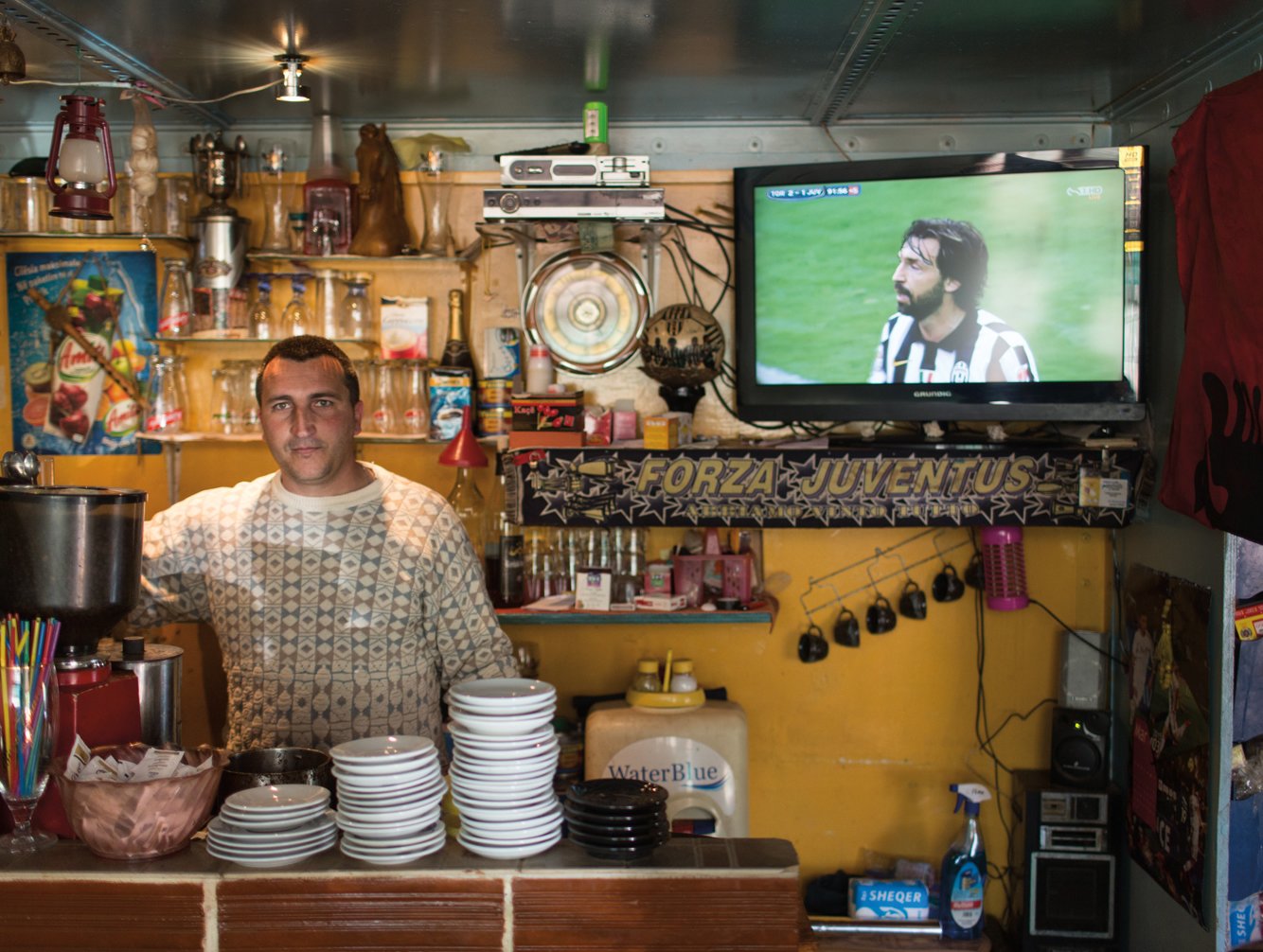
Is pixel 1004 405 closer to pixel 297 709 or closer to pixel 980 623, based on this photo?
pixel 980 623

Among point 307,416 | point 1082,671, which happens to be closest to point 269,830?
point 307,416

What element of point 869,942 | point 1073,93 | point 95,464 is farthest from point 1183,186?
point 95,464

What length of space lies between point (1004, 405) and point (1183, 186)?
1.00 meters

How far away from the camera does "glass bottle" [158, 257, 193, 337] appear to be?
4258mm

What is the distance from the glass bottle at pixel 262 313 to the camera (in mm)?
4238

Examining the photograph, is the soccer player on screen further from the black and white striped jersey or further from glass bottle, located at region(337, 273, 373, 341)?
glass bottle, located at region(337, 273, 373, 341)

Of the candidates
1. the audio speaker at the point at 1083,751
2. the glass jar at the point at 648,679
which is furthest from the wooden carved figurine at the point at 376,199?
the audio speaker at the point at 1083,751

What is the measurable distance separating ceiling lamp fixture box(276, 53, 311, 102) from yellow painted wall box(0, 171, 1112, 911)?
2.48ft

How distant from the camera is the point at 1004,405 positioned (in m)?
4.08

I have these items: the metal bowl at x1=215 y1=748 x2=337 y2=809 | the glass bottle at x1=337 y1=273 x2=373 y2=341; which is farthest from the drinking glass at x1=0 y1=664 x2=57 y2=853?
the glass bottle at x1=337 y1=273 x2=373 y2=341

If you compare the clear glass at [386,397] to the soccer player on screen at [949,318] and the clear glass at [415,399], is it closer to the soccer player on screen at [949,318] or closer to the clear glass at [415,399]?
the clear glass at [415,399]

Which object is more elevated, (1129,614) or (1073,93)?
(1073,93)

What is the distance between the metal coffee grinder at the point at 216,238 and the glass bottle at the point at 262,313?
89 millimetres

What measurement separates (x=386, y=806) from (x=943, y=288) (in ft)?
9.21
